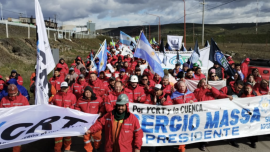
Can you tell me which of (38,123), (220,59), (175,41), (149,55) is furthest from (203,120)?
(175,41)

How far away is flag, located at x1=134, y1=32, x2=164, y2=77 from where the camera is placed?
687cm

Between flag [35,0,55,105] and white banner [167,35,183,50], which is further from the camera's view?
white banner [167,35,183,50]

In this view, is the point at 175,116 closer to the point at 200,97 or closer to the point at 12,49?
the point at 200,97

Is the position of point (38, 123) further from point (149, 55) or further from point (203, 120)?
point (149, 55)

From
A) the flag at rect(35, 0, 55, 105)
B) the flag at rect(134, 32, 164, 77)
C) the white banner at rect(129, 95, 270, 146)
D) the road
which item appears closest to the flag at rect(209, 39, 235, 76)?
the white banner at rect(129, 95, 270, 146)

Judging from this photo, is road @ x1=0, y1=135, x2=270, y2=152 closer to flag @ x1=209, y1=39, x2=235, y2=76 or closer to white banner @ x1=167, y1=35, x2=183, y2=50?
flag @ x1=209, y1=39, x2=235, y2=76

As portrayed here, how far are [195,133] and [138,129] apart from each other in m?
2.31

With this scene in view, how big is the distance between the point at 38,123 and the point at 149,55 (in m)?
3.86

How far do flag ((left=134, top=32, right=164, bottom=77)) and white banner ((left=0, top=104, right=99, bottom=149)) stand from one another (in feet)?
9.59

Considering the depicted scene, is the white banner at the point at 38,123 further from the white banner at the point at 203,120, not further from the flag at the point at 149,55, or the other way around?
the flag at the point at 149,55

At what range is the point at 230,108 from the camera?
5590 millimetres

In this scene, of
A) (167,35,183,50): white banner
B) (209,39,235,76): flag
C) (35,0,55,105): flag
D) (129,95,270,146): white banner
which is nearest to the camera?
(35,0,55,105): flag

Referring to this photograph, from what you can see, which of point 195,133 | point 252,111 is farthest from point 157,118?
point 252,111

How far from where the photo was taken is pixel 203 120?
5.45 meters
